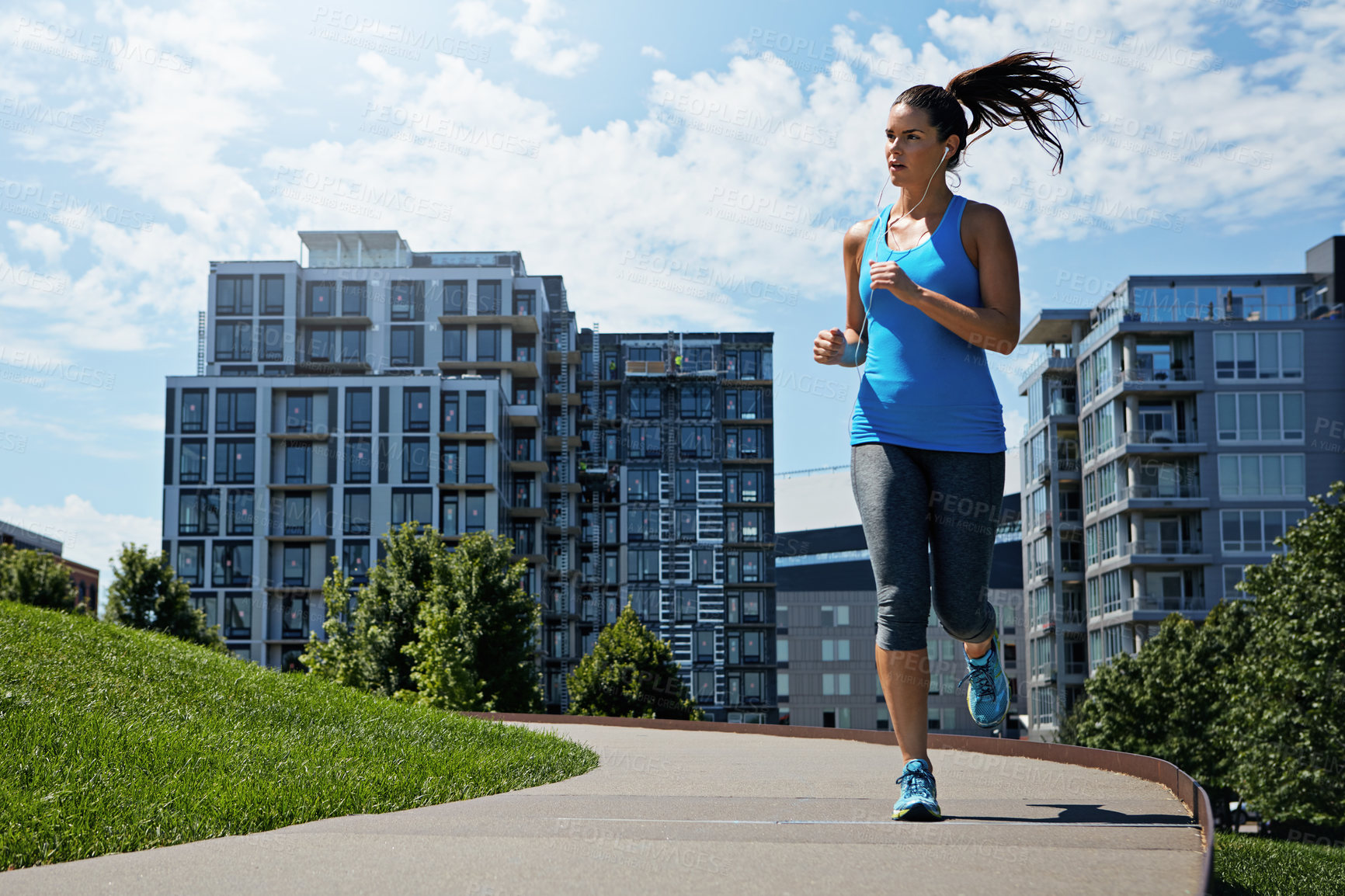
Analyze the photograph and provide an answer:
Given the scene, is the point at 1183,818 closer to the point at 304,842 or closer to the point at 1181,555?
the point at 304,842

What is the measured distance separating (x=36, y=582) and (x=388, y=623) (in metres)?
11.8

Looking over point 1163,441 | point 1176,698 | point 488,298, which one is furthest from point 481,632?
point 488,298

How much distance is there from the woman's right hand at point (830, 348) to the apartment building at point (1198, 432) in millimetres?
59108

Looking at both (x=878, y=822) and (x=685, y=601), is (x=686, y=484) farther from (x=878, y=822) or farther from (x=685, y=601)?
(x=878, y=822)

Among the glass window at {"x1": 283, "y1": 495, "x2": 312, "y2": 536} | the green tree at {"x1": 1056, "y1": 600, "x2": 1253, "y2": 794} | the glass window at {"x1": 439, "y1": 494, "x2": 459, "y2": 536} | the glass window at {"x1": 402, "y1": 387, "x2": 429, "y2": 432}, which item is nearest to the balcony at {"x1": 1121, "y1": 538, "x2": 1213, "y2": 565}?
the green tree at {"x1": 1056, "y1": 600, "x2": 1253, "y2": 794}

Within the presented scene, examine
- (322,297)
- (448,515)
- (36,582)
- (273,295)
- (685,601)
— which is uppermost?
(322,297)

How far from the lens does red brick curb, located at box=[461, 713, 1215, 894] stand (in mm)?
4195

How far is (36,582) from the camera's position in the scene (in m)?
43.4

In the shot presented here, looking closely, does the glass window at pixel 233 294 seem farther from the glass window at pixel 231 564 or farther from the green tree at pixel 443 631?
the green tree at pixel 443 631

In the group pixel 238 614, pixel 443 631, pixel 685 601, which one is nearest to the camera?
pixel 443 631

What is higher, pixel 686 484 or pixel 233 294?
pixel 233 294

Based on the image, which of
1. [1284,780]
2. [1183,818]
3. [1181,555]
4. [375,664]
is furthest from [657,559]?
[1183,818]

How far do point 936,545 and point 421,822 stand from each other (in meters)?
2.00

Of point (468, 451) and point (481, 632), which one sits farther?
point (468, 451)
